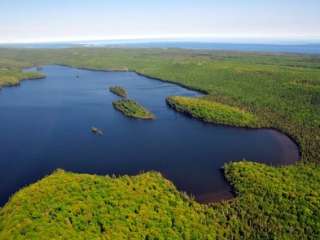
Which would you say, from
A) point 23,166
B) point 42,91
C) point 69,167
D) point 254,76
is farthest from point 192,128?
point 42,91

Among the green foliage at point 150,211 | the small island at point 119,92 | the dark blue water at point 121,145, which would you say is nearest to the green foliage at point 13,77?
the dark blue water at point 121,145

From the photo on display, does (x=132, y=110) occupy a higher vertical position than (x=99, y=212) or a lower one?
higher

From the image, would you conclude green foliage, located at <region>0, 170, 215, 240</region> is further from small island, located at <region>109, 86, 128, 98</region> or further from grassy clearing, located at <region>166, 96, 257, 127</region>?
small island, located at <region>109, 86, 128, 98</region>

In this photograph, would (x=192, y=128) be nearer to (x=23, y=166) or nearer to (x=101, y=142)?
(x=101, y=142)

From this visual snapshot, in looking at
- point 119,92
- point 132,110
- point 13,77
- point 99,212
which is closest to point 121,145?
point 132,110

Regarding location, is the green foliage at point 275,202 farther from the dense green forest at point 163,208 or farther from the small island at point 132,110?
the small island at point 132,110

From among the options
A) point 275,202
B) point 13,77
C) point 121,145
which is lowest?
point 275,202

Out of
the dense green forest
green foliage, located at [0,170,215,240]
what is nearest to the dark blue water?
the dense green forest

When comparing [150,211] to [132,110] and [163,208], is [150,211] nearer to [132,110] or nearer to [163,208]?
[163,208]

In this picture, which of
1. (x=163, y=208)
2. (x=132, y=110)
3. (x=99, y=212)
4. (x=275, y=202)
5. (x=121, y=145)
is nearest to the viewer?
(x=99, y=212)
